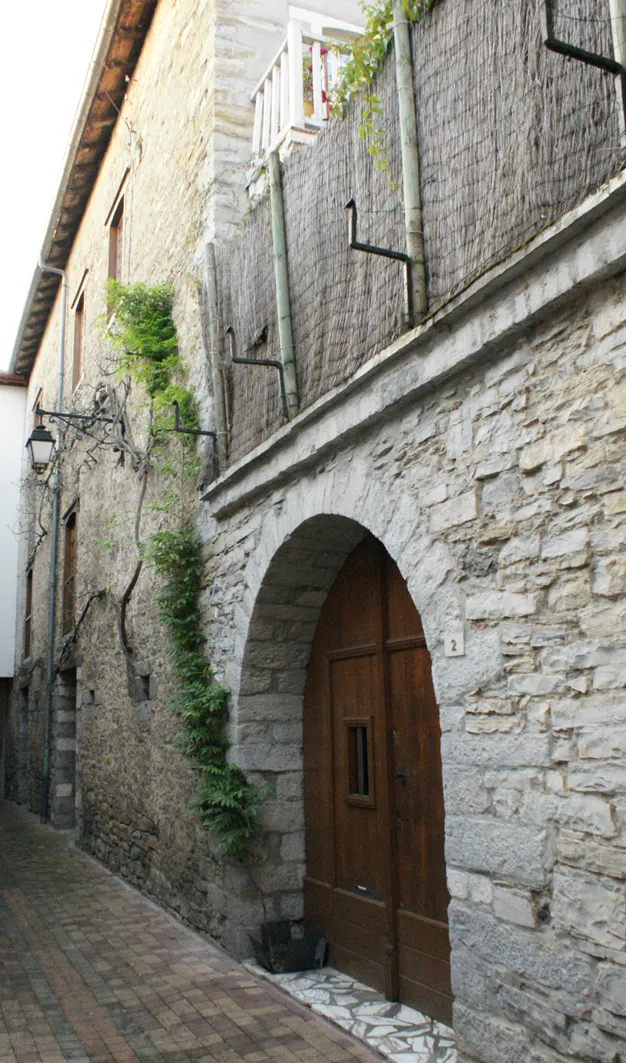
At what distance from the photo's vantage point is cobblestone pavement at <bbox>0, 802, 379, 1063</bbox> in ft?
11.3

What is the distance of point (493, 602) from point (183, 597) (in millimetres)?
3168

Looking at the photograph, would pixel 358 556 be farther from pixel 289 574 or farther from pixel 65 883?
pixel 65 883

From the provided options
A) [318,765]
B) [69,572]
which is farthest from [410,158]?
[69,572]

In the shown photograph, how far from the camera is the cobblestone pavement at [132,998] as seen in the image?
11.3 ft

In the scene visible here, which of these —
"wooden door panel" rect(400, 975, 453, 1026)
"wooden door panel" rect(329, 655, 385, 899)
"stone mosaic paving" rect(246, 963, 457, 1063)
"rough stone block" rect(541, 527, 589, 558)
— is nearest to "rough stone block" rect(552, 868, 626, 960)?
"rough stone block" rect(541, 527, 589, 558)

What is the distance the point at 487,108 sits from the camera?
3.03 metres

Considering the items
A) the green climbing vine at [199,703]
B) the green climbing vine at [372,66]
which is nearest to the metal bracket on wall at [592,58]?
the green climbing vine at [372,66]

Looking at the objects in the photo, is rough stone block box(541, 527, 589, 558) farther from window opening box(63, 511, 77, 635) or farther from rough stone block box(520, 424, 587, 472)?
window opening box(63, 511, 77, 635)

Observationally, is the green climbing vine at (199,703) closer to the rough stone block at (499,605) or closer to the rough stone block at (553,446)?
the rough stone block at (499,605)

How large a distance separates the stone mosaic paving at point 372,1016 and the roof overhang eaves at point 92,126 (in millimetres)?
7758

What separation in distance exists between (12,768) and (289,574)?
11312mm

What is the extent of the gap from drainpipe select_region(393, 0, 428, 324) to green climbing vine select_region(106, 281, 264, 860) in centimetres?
274

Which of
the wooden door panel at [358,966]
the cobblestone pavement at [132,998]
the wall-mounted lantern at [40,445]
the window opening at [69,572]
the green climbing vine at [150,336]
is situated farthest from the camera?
the window opening at [69,572]

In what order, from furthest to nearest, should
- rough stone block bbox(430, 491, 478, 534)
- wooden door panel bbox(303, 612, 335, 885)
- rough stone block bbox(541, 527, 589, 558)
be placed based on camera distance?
wooden door panel bbox(303, 612, 335, 885)
rough stone block bbox(430, 491, 478, 534)
rough stone block bbox(541, 527, 589, 558)
